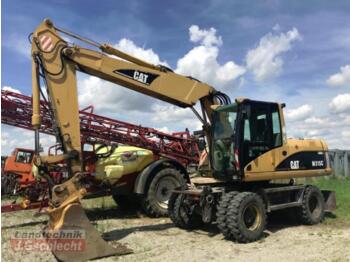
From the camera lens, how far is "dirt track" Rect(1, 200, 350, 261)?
26.2 feet

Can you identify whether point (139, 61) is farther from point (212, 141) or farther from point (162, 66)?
point (212, 141)

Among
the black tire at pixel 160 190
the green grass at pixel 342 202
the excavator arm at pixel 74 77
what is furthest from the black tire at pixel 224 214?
the green grass at pixel 342 202

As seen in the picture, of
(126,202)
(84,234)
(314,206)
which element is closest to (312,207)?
(314,206)

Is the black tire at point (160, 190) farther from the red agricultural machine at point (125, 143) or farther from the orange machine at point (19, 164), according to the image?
the orange machine at point (19, 164)

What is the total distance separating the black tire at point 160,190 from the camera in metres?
12.2

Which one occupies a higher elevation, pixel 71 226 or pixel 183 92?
pixel 183 92

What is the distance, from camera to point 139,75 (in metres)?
10.3

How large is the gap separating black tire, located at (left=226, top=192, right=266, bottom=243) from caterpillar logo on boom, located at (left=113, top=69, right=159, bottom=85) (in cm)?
312

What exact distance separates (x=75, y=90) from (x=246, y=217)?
4.18 metres

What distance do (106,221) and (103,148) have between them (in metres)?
2.16

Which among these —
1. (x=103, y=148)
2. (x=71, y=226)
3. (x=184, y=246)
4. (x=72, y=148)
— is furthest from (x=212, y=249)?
(x=103, y=148)

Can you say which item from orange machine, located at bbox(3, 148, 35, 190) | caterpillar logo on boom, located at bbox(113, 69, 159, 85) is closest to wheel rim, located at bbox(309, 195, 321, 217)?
caterpillar logo on boom, located at bbox(113, 69, 159, 85)

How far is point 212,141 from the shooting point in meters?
10.5

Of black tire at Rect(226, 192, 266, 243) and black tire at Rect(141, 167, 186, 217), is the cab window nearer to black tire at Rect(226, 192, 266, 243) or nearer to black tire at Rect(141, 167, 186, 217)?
black tire at Rect(226, 192, 266, 243)
